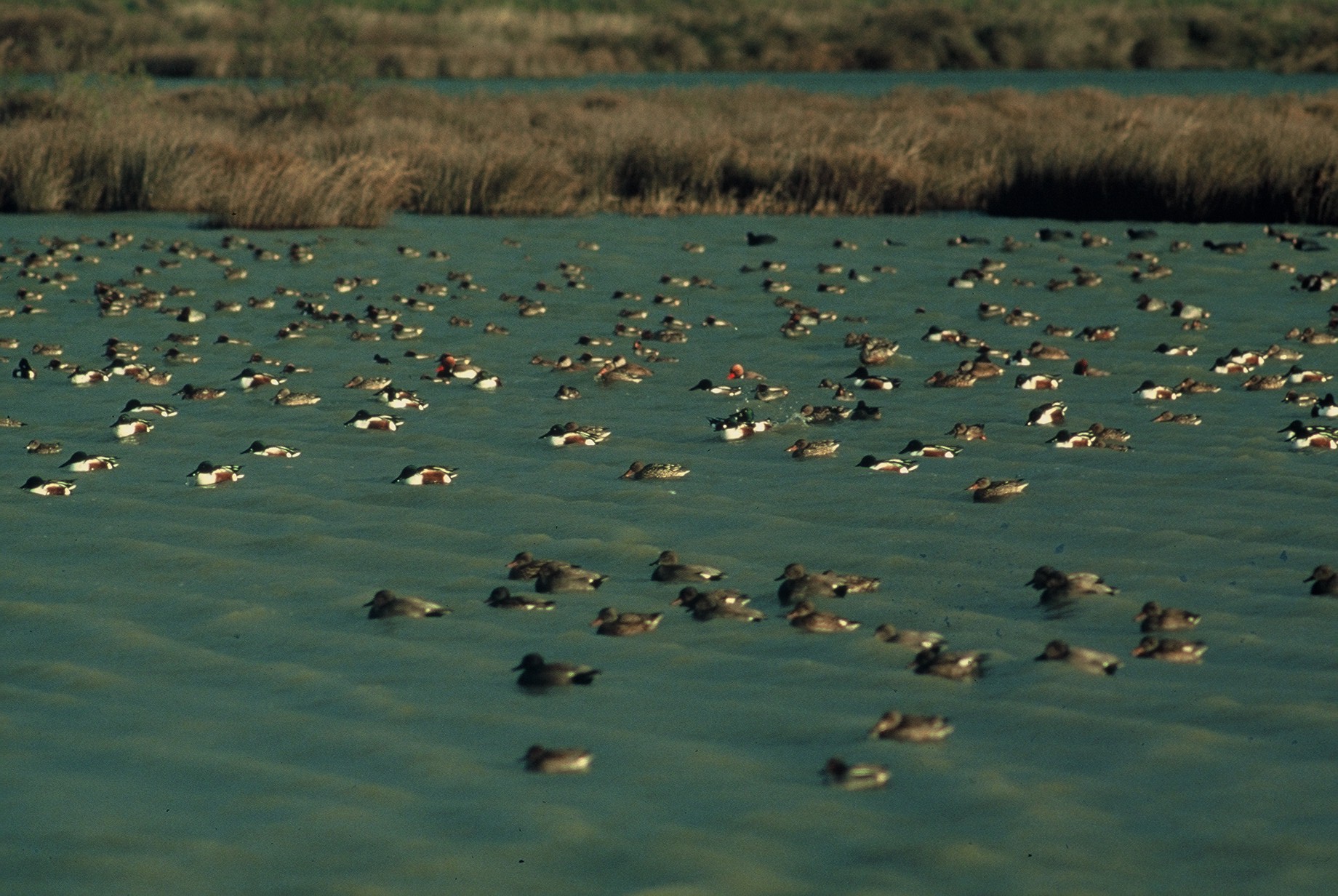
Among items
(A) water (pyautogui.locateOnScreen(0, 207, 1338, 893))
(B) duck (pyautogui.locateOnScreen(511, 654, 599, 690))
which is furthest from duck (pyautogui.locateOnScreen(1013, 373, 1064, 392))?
(B) duck (pyautogui.locateOnScreen(511, 654, 599, 690))

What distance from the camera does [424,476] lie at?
1293 cm

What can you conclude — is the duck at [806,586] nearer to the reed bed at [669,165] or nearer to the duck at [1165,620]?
the duck at [1165,620]

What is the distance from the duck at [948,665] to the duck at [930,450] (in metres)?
4.94

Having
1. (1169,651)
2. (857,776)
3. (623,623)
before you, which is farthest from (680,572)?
(857,776)

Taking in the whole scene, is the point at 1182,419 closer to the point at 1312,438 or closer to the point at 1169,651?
the point at 1312,438

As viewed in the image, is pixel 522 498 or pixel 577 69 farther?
pixel 577 69

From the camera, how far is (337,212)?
1155 inches

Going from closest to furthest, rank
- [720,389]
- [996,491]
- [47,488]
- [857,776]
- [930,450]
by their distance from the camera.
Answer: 1. [857,776]
2. [996,491]
3. [47,488]
4. [930,450]
5. [720,389]

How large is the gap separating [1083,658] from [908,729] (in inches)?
53.8

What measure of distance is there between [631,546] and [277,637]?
8.37ft

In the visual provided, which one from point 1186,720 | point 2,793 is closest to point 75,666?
point 2,793

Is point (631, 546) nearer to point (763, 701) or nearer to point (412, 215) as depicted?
point (763, 701)

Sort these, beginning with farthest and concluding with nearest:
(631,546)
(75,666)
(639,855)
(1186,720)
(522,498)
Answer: (522,498) < (631,546) < (75,666) < (1186,720) < (639,855)

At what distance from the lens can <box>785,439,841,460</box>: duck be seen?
13.8 meters
